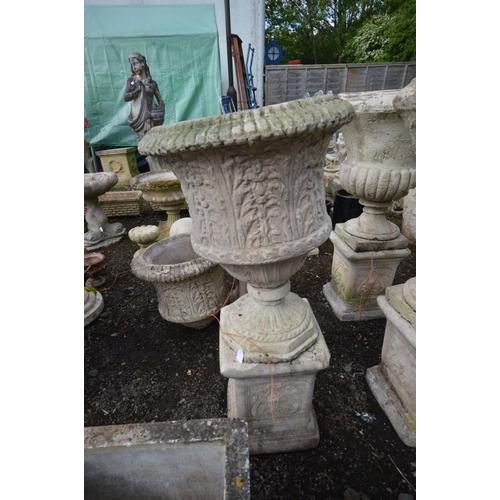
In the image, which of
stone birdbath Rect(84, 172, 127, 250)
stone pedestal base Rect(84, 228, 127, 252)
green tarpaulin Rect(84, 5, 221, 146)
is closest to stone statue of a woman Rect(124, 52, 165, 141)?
green tarpaulin Rect(84, 5, 221, 146)

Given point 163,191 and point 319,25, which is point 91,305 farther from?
point 319,25

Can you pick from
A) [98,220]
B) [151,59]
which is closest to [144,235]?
[98,220]

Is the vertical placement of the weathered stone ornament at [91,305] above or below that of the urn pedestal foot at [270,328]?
below

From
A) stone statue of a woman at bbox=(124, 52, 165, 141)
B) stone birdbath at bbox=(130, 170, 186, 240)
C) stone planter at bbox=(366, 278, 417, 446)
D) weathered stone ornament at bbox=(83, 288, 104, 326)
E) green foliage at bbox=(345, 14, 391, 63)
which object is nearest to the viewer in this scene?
stone planter at bbox=(366, 278, 417, 446)

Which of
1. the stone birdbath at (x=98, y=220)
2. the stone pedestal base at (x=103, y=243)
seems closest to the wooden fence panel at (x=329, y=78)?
the stone birdbath at (x=98, y=220)

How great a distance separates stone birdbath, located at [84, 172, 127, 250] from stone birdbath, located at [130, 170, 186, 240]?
0.35 metres

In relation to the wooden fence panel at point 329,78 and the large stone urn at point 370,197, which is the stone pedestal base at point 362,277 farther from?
the wooden fence panel at point 329,78

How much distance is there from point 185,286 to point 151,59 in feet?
19.0

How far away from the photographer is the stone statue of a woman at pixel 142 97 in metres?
4.62

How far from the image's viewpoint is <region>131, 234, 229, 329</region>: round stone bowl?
200 centimetres

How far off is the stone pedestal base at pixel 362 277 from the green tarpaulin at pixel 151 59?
515 centimetres

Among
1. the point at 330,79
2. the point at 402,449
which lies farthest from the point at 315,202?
the point at 330,79

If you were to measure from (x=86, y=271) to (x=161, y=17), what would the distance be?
616 cm

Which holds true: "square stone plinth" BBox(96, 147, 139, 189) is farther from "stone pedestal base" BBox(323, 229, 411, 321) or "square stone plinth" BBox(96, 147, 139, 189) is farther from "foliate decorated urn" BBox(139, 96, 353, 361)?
"foliate decorated urn" BBox(139, 96, 353, 361)
